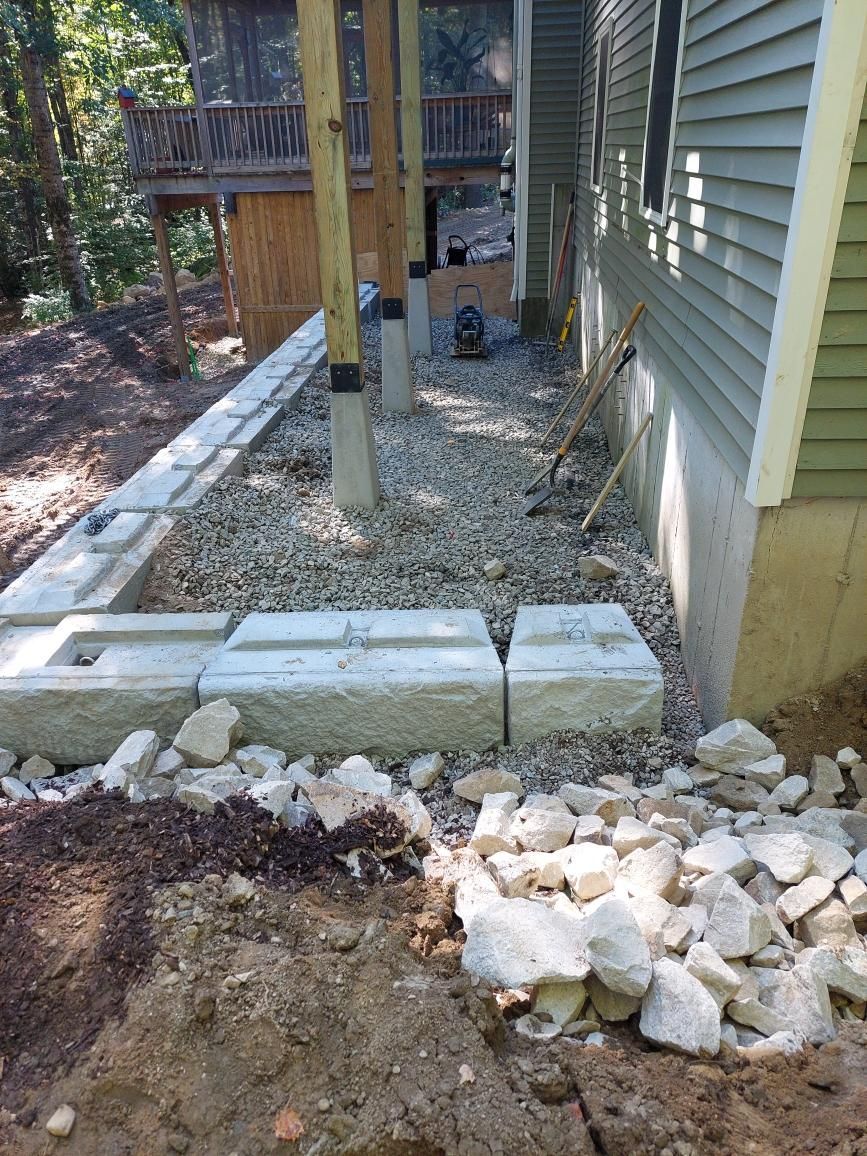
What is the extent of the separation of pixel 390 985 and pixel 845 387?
226 centimetres

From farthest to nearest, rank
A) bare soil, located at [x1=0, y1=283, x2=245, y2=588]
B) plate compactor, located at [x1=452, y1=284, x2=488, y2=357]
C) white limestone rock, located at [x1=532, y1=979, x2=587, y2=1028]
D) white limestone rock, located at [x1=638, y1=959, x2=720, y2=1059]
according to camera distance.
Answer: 1. plate compactor, located at [x1=452, y1=284, x2=488, y2=357]
2. bare soil, located at [x1=0, y1=283, x2=245, y2=588]
3. white limestone rock, located at [x1=532, y1=979, x2=587, y2=1028]
4. white limestone rock, located at [x1=638, y1=959, x2=720, y2=1059]

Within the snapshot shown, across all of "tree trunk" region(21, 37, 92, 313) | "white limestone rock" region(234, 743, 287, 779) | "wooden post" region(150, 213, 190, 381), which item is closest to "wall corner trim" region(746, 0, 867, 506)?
"white limestone rock" region(234, 743, 287, 779)

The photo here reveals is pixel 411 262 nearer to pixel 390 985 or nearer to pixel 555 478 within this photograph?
pixel 555 478

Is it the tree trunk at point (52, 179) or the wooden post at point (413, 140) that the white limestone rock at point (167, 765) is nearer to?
the wooden post at point (413, 140)

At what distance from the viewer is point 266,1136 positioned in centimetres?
154

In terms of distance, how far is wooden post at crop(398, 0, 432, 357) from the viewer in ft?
23.1

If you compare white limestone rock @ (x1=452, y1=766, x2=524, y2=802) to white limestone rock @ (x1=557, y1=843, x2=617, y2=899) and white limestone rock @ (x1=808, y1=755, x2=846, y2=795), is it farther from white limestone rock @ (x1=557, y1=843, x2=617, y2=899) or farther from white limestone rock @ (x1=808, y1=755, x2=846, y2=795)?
white limestone rock @ (x1=808, y1=755, x2=846, y2=795)

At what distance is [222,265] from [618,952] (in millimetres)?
13385

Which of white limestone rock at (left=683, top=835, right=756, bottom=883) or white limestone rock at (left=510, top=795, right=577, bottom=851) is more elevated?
white limestone rock at (left=683, top=835, right=756, bottom=883)

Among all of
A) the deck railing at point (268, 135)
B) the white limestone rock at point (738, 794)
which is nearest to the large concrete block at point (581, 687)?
the white limestone rock at point (738, 794)

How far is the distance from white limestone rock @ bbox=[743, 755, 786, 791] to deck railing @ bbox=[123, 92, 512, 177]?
423 inches

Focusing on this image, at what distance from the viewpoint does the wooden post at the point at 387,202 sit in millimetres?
6141

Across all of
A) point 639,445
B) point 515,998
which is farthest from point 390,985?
point 639,445

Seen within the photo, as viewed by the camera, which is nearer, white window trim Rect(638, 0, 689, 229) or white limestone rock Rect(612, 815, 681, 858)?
white limestone rock Rect(612, 815, 681, 858)
